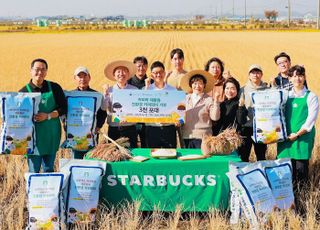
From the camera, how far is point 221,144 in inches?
203

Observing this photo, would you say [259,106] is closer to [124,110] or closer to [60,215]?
[124,110]

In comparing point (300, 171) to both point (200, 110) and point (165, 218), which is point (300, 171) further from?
point (165, 218)

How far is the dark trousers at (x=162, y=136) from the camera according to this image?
6.04 metres

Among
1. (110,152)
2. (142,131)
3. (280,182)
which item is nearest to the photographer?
(280,182)

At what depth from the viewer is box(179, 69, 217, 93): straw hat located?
5.81 m

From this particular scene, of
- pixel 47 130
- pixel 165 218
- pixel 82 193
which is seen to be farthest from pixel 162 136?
pixel 82 193

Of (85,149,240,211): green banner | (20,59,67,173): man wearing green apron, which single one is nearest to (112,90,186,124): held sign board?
(20,59,67,173): man wearing green apron

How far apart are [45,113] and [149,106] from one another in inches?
48.1

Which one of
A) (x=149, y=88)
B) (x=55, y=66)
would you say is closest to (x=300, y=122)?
(x=149, y=88)

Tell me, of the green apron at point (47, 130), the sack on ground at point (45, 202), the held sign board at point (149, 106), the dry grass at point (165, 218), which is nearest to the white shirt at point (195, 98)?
the held sign board at point (149, 106)

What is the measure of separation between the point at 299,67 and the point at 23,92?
10.1ft

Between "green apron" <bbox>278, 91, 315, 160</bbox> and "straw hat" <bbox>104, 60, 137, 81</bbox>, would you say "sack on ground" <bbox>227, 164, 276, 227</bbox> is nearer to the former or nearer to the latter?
"green apron" <bbox>278, 91, 315, 160</bbox>

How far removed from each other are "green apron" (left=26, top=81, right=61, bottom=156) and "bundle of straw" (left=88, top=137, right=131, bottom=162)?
569 mm

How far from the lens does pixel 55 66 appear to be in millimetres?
24641
